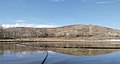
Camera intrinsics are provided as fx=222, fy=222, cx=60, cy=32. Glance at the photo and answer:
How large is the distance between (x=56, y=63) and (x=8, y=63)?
477 cm

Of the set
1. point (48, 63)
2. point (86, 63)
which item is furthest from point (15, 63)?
point (86, 63)

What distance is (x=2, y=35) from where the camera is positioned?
575 ft

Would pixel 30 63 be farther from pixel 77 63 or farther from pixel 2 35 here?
pixel 2 35

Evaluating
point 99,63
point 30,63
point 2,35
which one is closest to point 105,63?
point 99,63

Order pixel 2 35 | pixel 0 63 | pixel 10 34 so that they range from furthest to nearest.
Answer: pixel 10 34
pixel 2 35
pixel 0 63

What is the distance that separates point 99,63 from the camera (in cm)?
2233

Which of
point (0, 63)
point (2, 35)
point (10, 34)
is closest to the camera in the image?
point (0, 63)

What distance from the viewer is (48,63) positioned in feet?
72.6

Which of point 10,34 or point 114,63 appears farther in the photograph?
point 10,34

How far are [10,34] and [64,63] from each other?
18118 cm

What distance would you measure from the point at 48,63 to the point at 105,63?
5.72 meters

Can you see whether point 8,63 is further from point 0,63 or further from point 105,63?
point 105,63

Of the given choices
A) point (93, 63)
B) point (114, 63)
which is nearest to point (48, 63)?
point (93, 63)

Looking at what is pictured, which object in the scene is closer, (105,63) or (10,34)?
(105,63)
